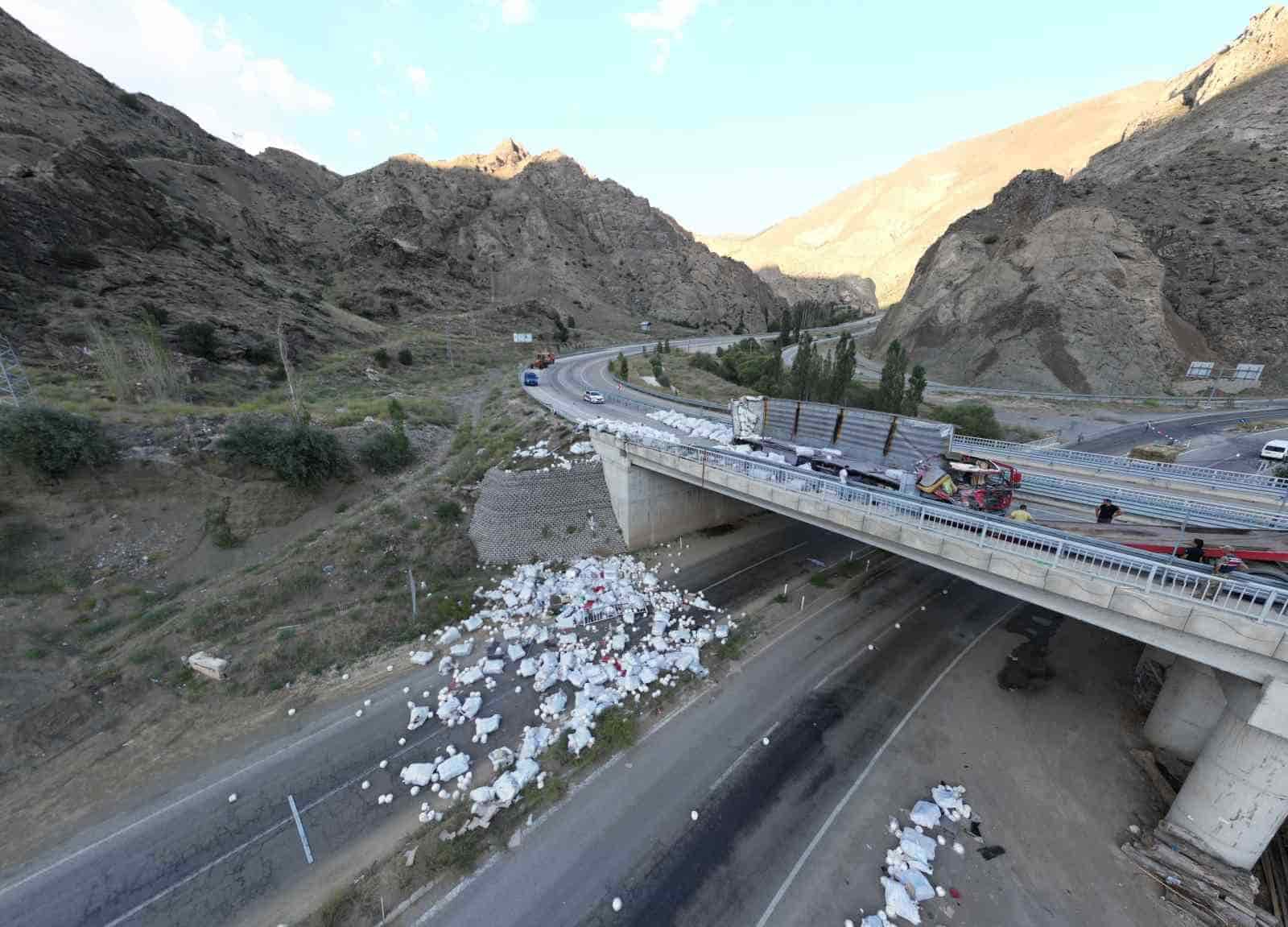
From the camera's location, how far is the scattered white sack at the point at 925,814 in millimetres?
11136

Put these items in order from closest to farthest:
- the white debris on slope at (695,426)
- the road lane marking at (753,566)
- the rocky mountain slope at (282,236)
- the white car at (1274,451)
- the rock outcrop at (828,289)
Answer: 1. the road lane marking at (753,566)
2. the white debris on slope at (695,426)
3. the white car at (1274,451)
4. the rocky mountain slope at (282,236)
5. the rock outcrop at (828,289)

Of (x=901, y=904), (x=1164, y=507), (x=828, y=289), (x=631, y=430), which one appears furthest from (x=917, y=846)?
(x=828, y=289)

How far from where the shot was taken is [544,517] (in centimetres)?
2311

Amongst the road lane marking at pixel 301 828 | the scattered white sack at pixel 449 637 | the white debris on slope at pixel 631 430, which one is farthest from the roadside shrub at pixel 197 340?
the road lane marking at pixel 301 828

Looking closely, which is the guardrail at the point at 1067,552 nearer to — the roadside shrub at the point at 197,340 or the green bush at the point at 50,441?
the green bush at the point at 50,441

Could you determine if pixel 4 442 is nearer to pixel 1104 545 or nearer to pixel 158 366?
pixel 158 366

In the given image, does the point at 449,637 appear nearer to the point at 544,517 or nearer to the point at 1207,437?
the point at 544,517

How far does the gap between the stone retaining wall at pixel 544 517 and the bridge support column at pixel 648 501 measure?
2.36 ft

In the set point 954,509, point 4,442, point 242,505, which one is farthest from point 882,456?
point 4,442

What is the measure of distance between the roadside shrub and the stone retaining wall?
1176 inches

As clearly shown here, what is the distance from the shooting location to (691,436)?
83.8 ft

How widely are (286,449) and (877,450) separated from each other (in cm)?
2867

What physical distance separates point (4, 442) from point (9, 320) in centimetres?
2057

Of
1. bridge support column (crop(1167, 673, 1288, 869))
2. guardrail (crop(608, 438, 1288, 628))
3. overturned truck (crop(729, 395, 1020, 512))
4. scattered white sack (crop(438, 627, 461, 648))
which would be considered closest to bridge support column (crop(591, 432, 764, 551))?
overturned truck (crop(729, 395, 1020, 512))
